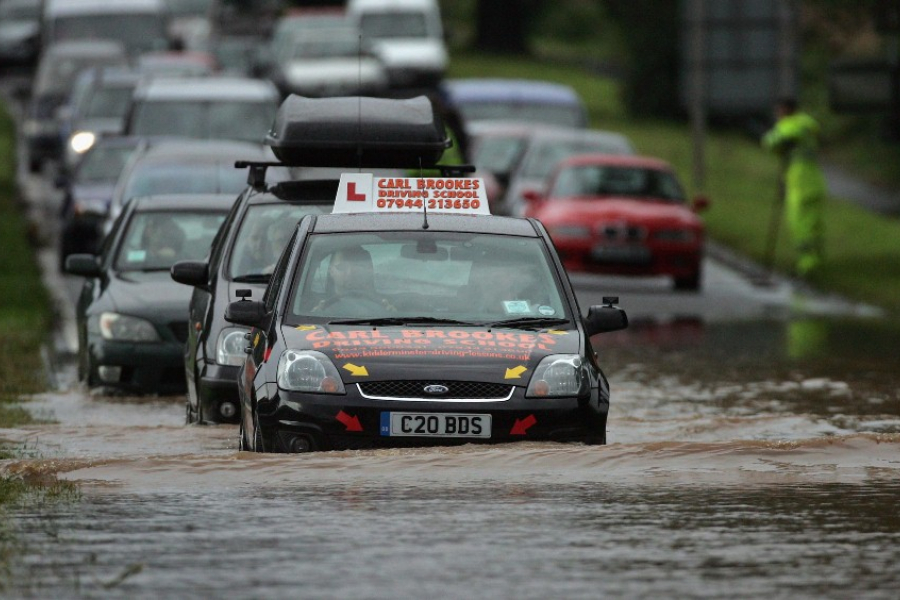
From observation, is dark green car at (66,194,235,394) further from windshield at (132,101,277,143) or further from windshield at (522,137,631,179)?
windshield at (522,137,631,179)

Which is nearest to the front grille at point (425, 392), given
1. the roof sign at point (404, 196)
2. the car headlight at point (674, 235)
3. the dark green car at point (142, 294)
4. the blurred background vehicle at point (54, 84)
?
the roof sign at point (404, 196)

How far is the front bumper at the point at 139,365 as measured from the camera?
1555 cm

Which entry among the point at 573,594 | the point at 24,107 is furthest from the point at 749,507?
the point at 24,107

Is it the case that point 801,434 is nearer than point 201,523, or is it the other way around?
point 201,523

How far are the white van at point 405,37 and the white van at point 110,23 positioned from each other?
4.83 m

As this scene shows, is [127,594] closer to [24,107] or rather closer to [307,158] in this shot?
[307,158]

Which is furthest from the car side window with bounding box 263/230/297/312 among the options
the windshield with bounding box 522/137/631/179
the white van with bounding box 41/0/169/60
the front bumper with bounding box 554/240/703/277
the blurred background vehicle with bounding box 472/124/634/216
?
the white van with bounding box 41/0/169/60

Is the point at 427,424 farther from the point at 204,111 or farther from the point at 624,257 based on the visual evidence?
the point at 204,111

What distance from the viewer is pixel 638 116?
184 ft

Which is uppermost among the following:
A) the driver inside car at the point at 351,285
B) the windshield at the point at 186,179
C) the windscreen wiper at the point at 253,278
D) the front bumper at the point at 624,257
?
the driver inside car at the point at 351,285

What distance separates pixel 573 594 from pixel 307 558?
43.4 inches

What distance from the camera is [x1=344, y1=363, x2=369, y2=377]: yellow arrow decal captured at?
10.5 m

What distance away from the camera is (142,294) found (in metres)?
15.8

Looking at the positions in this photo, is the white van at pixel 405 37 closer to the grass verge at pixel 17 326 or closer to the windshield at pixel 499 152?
the windshield at pixel 499 152
